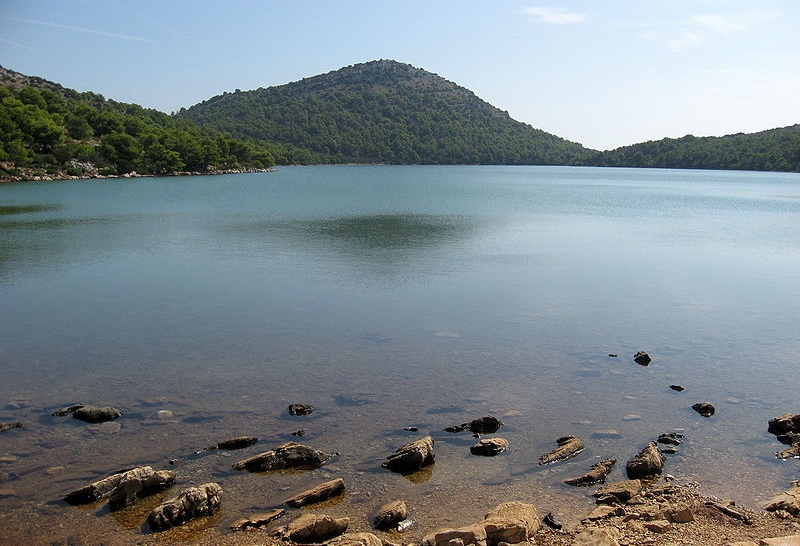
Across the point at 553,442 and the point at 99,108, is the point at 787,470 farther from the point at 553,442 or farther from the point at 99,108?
the point at 99,108

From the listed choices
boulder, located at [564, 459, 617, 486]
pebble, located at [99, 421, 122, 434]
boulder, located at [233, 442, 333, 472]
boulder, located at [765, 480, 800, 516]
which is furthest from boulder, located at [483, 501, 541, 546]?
pebble, located at [99, 421, 122, 434]

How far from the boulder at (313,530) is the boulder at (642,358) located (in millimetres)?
8635

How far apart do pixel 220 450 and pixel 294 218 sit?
34.3 metres

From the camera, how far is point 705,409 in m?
10.9

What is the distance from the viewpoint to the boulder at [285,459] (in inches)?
346

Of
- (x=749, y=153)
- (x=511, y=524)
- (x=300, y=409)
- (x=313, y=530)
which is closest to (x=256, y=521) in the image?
(x=313, y=530)

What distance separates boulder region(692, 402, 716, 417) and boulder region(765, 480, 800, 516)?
8.70 ft

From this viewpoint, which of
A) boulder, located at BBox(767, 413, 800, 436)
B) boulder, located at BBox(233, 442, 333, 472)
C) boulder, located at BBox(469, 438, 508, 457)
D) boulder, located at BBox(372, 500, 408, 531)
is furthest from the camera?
boulder, located at BBox(767, 413, 800, 436)

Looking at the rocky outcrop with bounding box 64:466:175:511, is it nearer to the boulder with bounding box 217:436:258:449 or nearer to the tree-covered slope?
the boulder with bounding box 217:436:258:449

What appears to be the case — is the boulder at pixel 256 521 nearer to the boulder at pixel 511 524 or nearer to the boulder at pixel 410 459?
the boulder at pixel 410 459

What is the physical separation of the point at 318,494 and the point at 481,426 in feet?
10.8

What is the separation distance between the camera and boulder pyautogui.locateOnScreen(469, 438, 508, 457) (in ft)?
30.8

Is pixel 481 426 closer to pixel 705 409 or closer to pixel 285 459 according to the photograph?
pixel 285 459

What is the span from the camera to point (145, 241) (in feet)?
104
